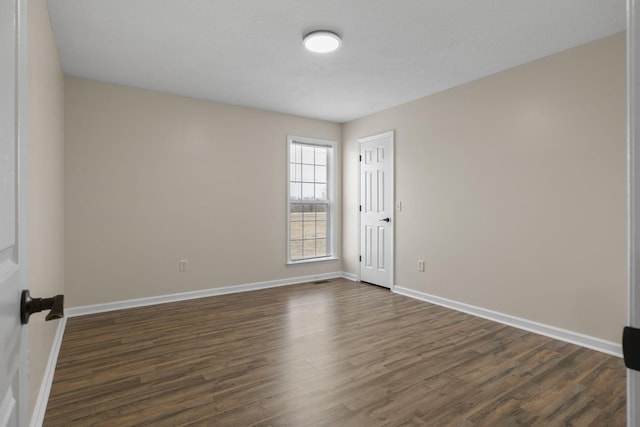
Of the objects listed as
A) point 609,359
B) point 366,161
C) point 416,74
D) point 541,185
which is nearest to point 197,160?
point 366,161

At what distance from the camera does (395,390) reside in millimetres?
2129

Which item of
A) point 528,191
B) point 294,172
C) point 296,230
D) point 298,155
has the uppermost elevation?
point 298,155

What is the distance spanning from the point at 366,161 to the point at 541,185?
2.45 meters

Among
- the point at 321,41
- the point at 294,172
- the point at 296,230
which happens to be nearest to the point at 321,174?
the point at 294,172

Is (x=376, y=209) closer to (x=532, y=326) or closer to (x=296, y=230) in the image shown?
(x=296, y=230)

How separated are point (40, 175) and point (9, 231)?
189cm

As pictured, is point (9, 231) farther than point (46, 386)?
No

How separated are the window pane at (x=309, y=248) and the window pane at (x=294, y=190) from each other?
0.73 metres

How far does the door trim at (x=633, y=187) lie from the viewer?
1.52 ft

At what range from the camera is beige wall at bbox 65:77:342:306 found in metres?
3.63

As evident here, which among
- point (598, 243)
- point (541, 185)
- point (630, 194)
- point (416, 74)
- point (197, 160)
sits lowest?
point (598, 243)

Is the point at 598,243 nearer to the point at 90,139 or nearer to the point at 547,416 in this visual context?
the point at 547,416

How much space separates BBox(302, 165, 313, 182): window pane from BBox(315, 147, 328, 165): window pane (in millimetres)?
179

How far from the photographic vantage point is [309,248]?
5.39m
